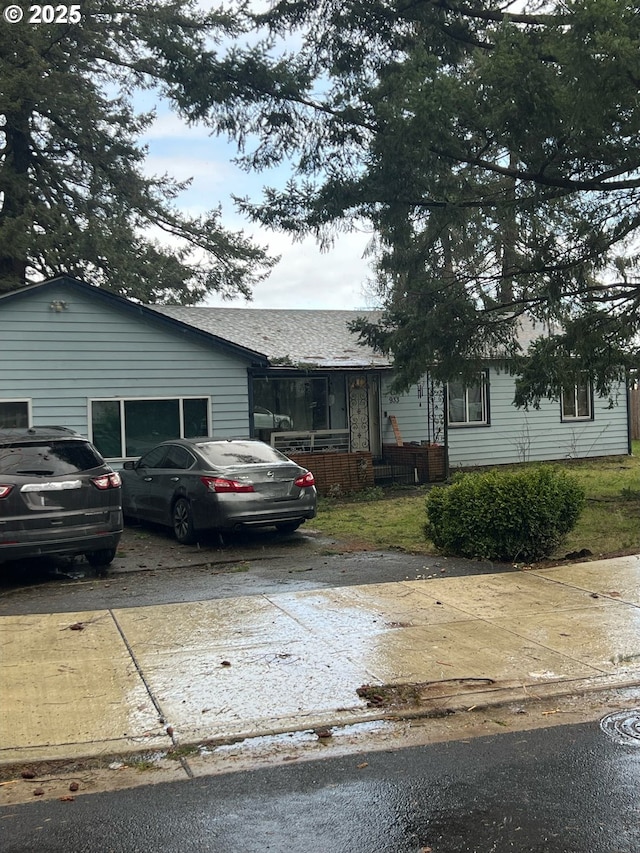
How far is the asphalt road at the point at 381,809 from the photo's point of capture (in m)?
3.79

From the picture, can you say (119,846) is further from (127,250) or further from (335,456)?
(127,250)

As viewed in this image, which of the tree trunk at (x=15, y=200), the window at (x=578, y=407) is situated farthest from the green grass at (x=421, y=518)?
the tree trunk at (x=15, y=200)

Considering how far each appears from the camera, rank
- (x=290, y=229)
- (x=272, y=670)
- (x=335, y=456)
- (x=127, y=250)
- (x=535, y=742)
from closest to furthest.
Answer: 1. (x=535, y=742)
2. (x=272, y=670)
3. (x=290, y=229)
4. (x=335, y=456)
5. (x=127, y=250)

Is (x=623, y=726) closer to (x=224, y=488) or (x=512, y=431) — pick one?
(x=224, y=488)

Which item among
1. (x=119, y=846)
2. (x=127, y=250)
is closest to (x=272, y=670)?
(x=119, y=846)

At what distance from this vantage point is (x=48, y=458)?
9.40 m

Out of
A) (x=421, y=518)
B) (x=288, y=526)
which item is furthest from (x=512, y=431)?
(x=288, y=526)

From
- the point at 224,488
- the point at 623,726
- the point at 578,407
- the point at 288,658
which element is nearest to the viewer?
the point at 623,726

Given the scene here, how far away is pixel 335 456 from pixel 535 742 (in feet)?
44.3

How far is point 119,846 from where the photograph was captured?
379 cm

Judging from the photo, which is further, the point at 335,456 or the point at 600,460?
the point at 600,460

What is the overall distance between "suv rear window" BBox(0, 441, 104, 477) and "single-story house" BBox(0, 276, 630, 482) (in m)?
5.92

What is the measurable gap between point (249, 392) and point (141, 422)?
231cm

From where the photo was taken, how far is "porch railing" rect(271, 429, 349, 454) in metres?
19.1
